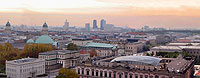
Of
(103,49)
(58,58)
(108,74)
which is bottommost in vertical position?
(58,58)

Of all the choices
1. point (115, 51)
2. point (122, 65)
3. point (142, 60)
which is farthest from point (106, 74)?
point (115, 51)

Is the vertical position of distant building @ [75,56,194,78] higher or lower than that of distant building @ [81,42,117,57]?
higher

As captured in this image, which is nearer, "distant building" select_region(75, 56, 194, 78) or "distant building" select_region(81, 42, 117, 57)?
"distant building" select_region(75, 56, 194, 78)

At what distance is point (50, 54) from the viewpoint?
71.5m

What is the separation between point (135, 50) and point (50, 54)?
166ft

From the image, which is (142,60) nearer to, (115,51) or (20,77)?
(20,77)

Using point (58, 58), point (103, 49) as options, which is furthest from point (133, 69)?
point (103, 49)

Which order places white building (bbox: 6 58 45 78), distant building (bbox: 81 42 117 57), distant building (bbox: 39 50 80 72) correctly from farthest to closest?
distant building (bbox: 81 42 117 57), distant building (bbox: 39 50 80 72), white building (bbox: 6 58 45 78)

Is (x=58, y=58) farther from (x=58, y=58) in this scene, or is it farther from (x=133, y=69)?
(x=133, y=69)

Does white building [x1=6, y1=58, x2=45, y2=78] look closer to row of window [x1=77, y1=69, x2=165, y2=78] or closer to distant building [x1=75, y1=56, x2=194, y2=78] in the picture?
distant building [x1=75, y1=56, x2=194, y2=78]

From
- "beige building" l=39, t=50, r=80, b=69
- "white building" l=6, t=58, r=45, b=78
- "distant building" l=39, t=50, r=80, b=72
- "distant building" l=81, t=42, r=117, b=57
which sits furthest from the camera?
"distant building" l=81, t=42, r=117, b=57

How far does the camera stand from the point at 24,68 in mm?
55531

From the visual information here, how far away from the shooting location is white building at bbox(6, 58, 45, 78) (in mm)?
54825


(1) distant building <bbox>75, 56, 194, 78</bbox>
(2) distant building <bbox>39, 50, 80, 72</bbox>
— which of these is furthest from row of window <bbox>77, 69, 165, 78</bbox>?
(2) distant building <bbox>39, 50, 80, 72</bbox>
